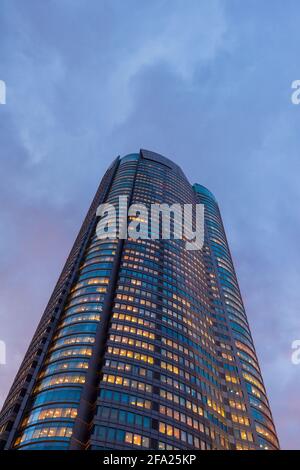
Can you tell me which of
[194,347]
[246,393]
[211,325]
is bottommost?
[246,393]

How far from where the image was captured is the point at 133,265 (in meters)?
133

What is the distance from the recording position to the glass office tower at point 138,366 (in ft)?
273

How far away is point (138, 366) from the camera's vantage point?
9681cm

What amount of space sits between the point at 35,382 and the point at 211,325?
67.0 m

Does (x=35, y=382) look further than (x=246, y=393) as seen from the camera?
No

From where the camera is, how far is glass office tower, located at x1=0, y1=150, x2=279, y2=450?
83.1 m
